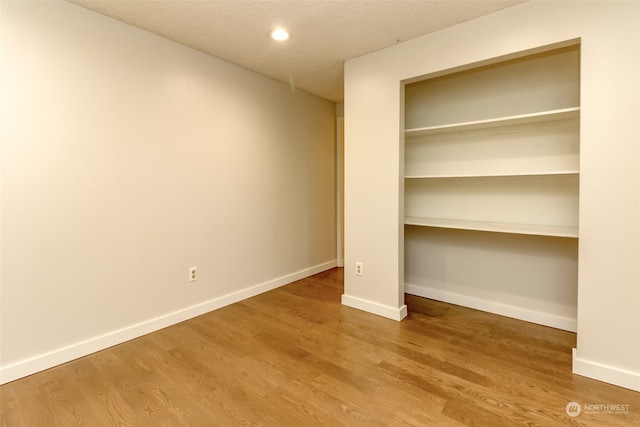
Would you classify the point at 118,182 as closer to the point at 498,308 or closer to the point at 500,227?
the point at 500,227

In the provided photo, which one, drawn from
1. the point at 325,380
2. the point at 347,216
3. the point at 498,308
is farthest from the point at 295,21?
the point at 498,308

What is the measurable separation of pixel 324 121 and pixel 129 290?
2.97 metres

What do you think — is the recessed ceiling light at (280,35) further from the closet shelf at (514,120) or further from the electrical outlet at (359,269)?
the electrical outlet at (359,269)

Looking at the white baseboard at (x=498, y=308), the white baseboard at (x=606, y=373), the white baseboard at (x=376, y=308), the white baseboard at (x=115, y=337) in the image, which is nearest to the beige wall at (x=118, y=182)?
the white baseboard at (x=115, y=337)

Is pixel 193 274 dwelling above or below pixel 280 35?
below

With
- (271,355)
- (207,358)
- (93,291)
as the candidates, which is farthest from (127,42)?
(271,355)

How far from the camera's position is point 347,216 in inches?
120

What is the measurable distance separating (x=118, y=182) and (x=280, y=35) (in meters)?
1.65

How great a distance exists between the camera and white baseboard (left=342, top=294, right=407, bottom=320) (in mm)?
2742


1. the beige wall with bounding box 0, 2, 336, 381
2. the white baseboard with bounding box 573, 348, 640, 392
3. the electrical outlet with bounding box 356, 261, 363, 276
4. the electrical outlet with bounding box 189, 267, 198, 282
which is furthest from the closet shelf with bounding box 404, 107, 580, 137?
the electrical outlet with bounding box 189, 267, 198, 282

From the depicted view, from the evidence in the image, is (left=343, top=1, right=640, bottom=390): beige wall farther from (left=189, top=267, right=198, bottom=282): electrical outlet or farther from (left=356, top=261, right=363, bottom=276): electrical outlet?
(left=189, top=267, right=198, bottom=282): electrical outlet

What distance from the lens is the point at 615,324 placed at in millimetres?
1823

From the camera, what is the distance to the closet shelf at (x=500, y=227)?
224 cm

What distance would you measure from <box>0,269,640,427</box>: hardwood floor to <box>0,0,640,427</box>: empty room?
2 cm
